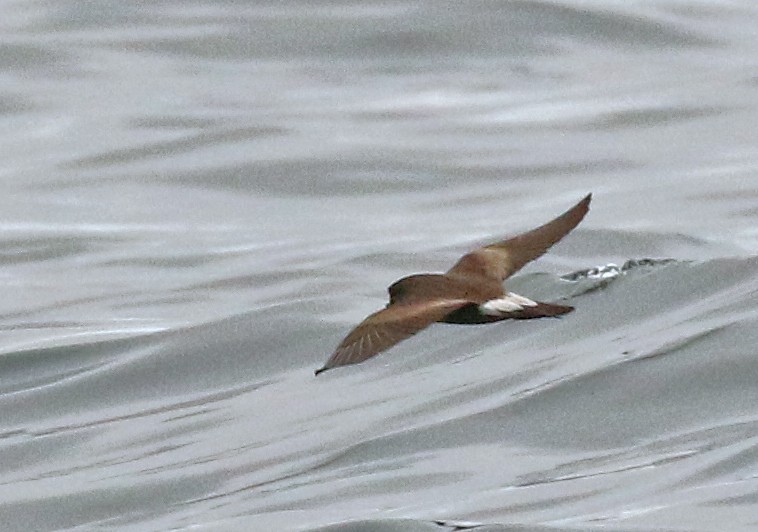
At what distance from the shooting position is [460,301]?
14.9 ft

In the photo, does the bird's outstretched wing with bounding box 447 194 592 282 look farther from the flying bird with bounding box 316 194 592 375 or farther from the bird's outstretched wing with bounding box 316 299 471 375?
the bird's outstretched wing with bounding box 316 299 471 375

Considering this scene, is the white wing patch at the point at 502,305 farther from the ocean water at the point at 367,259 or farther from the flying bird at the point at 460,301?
the ocean water at the point at 367,259

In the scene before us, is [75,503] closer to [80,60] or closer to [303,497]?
[303,497]

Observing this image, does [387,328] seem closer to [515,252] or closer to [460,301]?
[460,301]

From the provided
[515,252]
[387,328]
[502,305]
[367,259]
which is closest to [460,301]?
[502,305]

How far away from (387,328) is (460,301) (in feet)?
1.37

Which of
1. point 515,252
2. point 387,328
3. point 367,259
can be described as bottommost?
point 387,328

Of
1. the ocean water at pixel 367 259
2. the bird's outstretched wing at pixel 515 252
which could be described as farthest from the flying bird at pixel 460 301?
the ocean water at pixel 367 259

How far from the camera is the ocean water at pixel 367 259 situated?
5477 mm

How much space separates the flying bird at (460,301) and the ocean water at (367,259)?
52 centimetres

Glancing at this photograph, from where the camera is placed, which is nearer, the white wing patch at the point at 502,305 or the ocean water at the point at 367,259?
the white wing patch at the point at 502,305

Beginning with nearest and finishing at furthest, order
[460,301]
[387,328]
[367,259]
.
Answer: [387,328]
[460,301]
[367,259]

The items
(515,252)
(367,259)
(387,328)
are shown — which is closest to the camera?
(387,328)

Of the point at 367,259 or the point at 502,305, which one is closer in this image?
the point at 502,305
